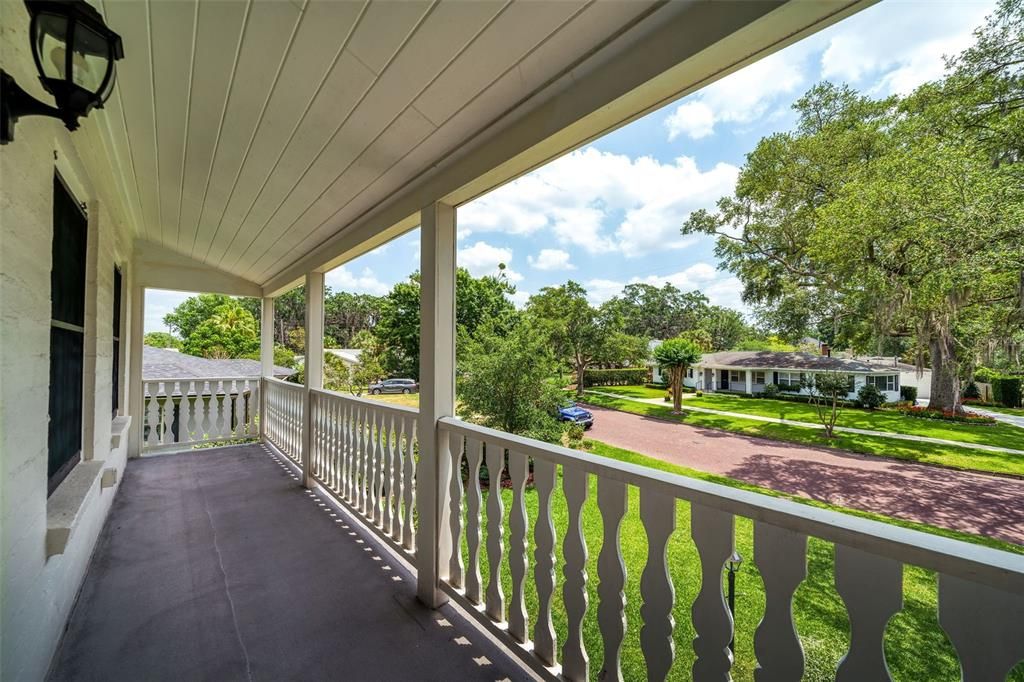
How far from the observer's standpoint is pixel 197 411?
5.61 m

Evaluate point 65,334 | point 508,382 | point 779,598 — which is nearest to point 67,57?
point 65,334

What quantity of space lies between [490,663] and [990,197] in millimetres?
2196

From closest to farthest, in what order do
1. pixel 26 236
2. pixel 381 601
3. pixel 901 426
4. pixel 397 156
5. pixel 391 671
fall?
pixel 901 426 < pixel 26 236 < pixel 391 671 < pixel 397 156 < pixel 381 601

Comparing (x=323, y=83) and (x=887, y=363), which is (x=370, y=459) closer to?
(x=323, y=83)

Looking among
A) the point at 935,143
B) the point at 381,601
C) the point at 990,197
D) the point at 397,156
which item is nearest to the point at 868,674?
the point at 990,197

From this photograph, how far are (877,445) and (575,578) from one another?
105 centimetres

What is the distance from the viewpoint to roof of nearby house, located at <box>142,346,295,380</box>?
18.7 ft

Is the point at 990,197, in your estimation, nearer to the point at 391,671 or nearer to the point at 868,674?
the point at 868,674

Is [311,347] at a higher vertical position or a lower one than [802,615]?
higher

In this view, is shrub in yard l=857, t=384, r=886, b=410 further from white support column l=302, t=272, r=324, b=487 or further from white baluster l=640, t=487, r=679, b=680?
white support column l=302, t=272, r=324, b=487

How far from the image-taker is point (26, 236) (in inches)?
52.6

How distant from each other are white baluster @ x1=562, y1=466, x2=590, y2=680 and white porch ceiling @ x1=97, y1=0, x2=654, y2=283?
56.2 inches

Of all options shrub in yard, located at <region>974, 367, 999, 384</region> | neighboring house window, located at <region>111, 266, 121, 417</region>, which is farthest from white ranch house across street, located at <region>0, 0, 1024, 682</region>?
neighboring house window, located at <region>111, 266, 121, 417</region>

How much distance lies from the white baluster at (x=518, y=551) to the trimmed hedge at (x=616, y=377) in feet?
1.83
